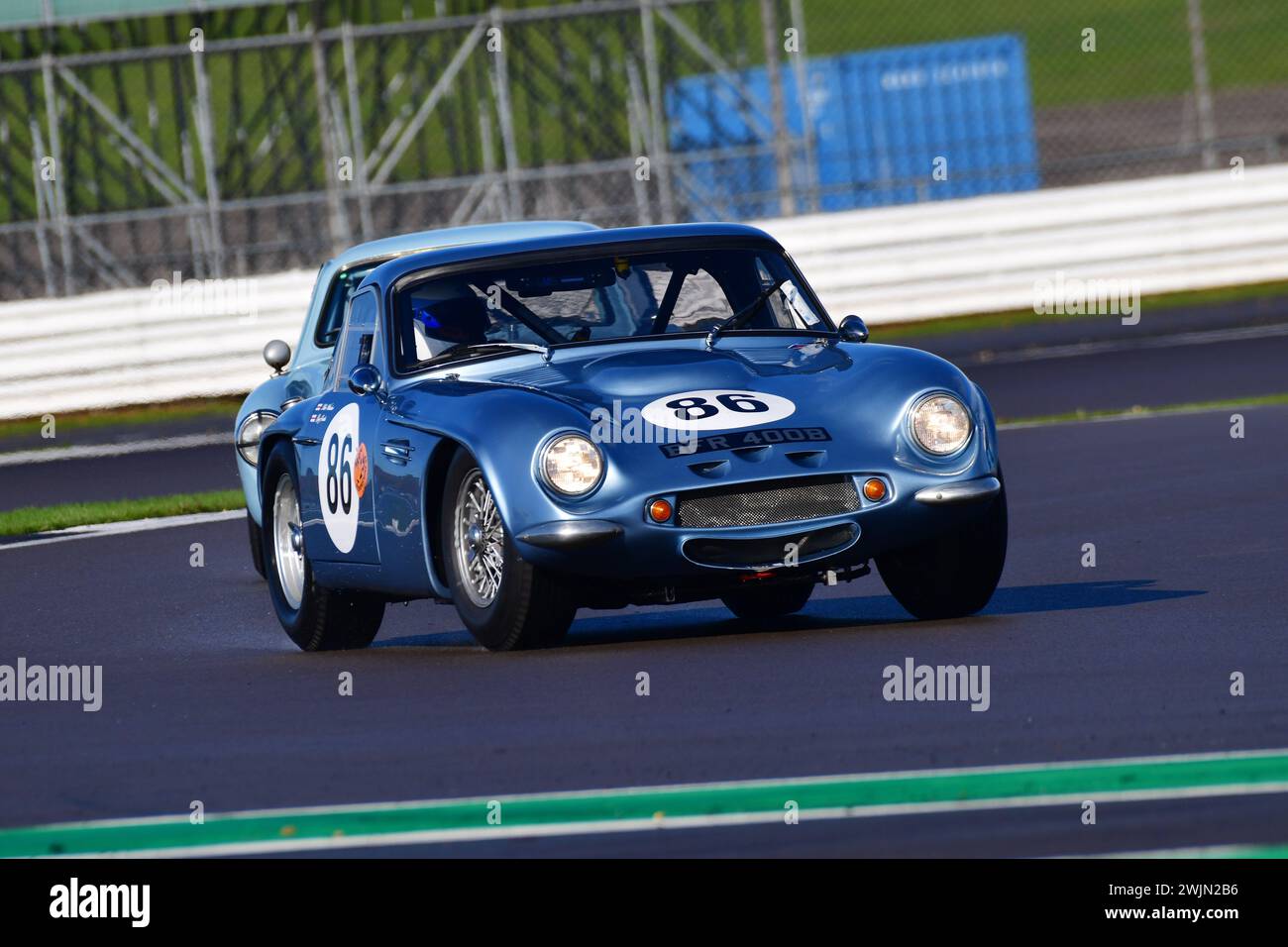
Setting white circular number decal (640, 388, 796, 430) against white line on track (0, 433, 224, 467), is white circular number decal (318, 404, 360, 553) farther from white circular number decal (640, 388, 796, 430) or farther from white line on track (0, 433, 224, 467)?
white line on track (0, 433, 224, 467)

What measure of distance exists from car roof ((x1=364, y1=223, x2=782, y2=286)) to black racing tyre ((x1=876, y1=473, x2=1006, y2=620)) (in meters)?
1.49

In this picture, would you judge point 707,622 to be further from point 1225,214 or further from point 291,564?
point 1225,214

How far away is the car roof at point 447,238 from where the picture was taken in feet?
41.2

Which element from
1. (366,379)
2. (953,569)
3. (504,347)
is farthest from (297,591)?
(953,569)

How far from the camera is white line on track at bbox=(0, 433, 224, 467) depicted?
19.8m

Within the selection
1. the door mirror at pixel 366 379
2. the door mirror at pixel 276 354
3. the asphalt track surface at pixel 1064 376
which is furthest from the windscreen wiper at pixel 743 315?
the asphalt track surface at pixel 1064 376

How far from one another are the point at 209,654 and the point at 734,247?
237 centimetres

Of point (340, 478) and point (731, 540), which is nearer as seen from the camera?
point (731, 540)

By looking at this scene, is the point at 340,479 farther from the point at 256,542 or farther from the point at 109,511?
the point at 109,511

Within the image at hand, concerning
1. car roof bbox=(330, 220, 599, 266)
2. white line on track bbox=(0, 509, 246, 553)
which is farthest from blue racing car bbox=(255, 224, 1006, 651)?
white line on track bbox=(0, 509, 246, 553)

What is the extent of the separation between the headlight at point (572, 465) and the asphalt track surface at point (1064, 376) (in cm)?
904

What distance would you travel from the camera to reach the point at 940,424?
839 cm

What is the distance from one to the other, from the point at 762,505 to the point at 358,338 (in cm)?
223
